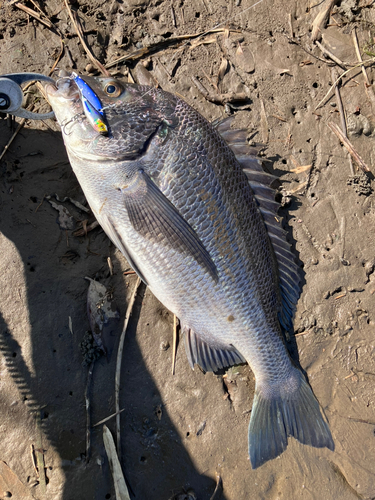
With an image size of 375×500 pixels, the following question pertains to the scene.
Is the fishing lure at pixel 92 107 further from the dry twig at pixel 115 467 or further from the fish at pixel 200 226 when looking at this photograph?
the dry twig at pixel 115 467

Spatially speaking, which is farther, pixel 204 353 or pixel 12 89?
pixel 204 353

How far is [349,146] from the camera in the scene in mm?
2859

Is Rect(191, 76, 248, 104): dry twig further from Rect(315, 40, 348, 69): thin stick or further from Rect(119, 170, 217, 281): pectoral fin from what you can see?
Rect(119, 170, 217, 281): pectoral fin

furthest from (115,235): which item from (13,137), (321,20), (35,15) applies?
(321,20)

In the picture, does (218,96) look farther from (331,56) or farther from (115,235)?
(115,235)

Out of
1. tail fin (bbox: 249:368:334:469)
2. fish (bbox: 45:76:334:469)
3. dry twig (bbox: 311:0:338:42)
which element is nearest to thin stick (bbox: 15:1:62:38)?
fish (bbox: 45:76:334:469)

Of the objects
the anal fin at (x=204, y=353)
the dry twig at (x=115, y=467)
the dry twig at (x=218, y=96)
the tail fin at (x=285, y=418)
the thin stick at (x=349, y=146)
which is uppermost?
the dry twig at (x=218, y=96)

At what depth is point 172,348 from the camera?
276 centimetres

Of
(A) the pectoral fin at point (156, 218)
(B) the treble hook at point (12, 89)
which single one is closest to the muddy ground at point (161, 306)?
(B) the treble hook at point (12, 89)

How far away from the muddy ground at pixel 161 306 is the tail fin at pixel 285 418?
0.21 metres

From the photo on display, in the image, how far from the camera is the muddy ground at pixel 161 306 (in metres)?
2.58

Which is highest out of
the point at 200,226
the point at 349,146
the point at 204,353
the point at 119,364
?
the point at 349,146

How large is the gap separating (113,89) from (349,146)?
7.00 feet

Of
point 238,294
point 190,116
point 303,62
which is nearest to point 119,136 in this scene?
point 190,116
